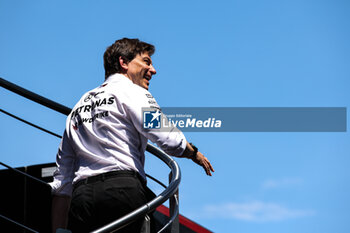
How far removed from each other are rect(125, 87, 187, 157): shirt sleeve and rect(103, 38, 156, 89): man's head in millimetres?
267

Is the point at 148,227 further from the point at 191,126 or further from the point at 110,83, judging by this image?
the point at 191,126

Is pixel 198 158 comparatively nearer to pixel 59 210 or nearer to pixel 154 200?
pixel 154 200

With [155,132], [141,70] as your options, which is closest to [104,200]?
[155,132]

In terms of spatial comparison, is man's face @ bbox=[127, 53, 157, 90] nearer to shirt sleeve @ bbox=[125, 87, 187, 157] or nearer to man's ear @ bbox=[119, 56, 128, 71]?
man's ear @ bbox=[119, 56, 128, 71]

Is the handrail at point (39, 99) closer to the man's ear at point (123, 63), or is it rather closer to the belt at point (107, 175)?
the man's ear at point (123, 63)

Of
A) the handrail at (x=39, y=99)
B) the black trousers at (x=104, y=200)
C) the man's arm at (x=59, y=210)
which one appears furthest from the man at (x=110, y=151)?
the handrail at (x=39, y=99)

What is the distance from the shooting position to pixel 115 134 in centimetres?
194

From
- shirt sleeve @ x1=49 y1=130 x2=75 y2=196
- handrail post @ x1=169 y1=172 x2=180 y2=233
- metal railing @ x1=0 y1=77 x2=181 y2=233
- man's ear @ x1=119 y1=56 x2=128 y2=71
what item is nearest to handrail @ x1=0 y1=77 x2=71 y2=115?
metal railing @ x1=0 y1=77 x2=181 y2=233

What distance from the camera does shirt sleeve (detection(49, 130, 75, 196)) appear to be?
7.25 ft

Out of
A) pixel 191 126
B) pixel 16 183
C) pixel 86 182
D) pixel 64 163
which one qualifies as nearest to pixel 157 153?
pixel 64 163

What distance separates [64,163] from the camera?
223 centimetres

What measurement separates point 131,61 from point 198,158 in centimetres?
68

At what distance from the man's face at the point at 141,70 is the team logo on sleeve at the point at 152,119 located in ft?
0.99

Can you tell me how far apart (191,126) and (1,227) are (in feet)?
6.37
